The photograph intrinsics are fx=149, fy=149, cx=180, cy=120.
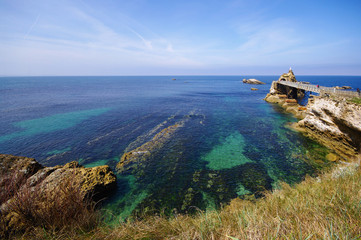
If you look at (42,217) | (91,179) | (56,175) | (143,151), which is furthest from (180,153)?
(42,217)

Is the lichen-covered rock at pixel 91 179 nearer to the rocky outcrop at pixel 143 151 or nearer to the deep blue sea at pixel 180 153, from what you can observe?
the deep blue sea at pixel 180 153

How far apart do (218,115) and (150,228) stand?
31139 millimetres

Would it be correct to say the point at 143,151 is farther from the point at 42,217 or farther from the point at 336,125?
the point at 336,125

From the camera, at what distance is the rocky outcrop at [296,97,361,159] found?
15516 millimetres

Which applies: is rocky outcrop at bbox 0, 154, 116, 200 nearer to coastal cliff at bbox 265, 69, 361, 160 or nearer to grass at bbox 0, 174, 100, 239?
grass at bbox 0, 174, 100, 239

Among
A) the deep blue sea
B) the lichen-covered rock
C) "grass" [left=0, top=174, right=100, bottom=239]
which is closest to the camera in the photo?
"grass" [left=0, top=174, right=100, bottom=239]

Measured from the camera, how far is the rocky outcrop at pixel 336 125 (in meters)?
15.5

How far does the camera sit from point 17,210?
4.59 metres

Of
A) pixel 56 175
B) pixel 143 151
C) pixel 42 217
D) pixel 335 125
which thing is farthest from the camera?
pixel 335 125

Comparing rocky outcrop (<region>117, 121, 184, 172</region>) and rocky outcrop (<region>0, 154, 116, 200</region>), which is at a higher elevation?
rocky outcrop (<region>0, 154, 116, 200</region>)

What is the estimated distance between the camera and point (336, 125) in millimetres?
17922

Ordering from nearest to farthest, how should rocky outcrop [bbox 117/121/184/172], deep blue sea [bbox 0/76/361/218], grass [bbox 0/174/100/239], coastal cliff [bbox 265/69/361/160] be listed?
grass [bbox 0/174/100/239] < deep blue sea [bbox 0/76/361/218] < rocky outcrop [bbox 117/121/184/172] < coastal cliff [bbox 265/69/361/160]

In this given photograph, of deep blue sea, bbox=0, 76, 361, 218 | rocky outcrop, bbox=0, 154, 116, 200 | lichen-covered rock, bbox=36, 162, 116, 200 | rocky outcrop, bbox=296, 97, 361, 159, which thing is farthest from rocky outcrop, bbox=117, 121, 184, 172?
rocky outcrop, bbox=296, 97, 361, 159

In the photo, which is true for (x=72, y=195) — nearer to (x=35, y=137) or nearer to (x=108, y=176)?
(x=108, y=176)
